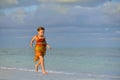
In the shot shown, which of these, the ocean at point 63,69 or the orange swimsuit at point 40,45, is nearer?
the orange swimsuit at point 40,45

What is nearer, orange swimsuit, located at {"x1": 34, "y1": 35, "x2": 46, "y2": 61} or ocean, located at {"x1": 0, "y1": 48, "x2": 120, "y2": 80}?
orange swimsuit, located at {"x1": 34, "y1": 35, "x2": 46, "y2": 61}

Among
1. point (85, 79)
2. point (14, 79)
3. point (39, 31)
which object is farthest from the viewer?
point (85, 79)

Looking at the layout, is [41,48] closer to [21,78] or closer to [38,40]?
[38,40]

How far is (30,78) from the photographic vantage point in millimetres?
13328

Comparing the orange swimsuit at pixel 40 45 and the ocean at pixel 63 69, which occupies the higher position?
the orange swimsuit at pixel 40 45

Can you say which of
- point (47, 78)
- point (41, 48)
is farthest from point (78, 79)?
point (41, 48)

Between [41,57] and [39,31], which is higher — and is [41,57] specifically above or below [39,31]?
below

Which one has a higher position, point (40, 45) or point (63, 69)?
point (40, 45)

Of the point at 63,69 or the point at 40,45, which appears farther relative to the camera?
the point at 63,69

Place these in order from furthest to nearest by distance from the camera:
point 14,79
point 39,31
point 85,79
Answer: point 85,79, point 14,79, point 39,31

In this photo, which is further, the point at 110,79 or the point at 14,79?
the point at 110,79

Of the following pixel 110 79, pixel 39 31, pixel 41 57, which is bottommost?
pixel 110 79

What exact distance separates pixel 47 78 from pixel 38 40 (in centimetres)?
243

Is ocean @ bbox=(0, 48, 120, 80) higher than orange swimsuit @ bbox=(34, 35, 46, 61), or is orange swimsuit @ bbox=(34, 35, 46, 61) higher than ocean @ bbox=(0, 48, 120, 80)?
orange swimsuit @ bbox=(34, 35, 46, 61)
